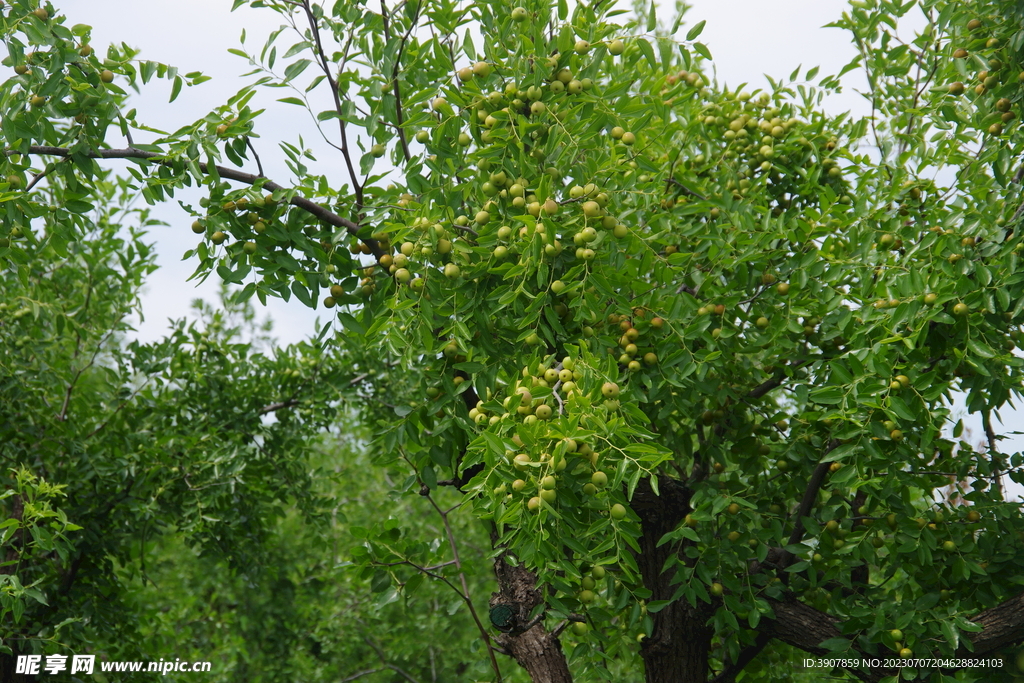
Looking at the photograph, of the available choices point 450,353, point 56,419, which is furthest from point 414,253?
point 56,419

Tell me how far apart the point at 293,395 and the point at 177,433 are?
29.9 inches

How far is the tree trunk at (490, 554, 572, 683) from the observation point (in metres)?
3.23

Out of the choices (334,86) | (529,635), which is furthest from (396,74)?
(529,635)

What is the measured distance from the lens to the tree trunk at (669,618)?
143 inches

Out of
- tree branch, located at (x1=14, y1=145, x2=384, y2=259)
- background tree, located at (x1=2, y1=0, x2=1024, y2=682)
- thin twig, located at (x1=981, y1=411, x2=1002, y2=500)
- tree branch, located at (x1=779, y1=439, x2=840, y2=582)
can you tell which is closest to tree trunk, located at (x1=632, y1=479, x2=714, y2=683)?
background tree, located at (x1=2, y1=0, x2=1024, y2=682)

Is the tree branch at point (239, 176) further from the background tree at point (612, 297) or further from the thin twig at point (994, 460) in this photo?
the thin twig at point (994, 460)

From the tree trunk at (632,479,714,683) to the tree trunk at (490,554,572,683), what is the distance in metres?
0.57

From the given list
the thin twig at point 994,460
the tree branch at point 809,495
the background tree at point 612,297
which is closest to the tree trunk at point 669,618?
the background tree at point 612,297

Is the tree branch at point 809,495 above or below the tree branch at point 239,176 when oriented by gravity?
below

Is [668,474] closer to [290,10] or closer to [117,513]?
[290,10]

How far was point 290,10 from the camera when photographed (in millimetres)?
2846

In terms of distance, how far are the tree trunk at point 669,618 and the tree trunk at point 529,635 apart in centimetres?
57

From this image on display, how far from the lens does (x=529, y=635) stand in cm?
327

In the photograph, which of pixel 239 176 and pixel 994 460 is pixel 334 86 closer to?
pixel 239 176
